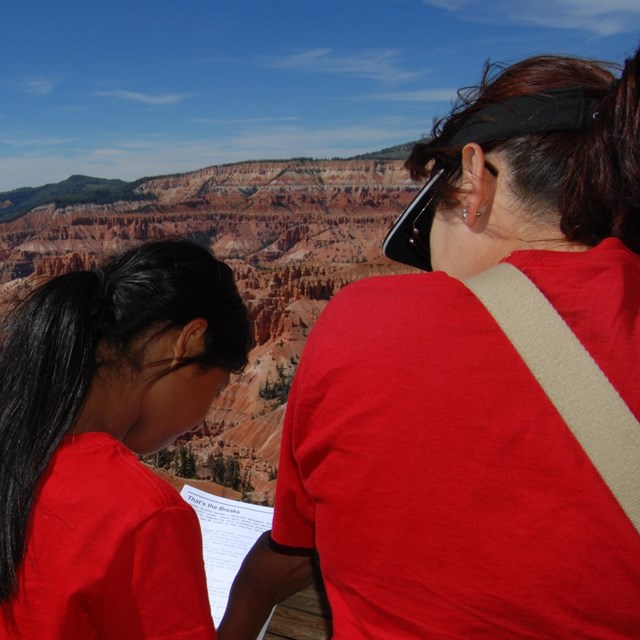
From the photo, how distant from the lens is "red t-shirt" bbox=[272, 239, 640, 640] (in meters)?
0.61

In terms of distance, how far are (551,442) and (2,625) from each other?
28.6 inches

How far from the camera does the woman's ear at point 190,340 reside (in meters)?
1.11

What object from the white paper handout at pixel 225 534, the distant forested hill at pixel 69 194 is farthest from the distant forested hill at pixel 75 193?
the white paper handout at pixel 225 534

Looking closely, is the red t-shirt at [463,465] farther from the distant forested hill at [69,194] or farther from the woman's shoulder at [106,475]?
the distant forested hill at [69,194]

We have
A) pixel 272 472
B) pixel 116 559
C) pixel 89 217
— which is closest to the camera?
pixel 116 559

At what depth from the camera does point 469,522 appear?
2.13ft

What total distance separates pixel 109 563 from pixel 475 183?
635 millimetres

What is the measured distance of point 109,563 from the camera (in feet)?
2.68

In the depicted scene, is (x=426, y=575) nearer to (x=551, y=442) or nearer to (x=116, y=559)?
(x=551, y=442)

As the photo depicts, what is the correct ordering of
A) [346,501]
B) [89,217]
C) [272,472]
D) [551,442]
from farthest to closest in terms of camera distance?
[89,217] < [272,472] < [346,501] < [551,442]

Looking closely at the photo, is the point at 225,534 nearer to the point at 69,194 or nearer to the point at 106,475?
the point at 106,475

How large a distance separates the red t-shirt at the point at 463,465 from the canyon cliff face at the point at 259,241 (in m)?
7.39

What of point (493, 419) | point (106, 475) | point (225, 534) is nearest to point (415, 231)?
point (493, 419)

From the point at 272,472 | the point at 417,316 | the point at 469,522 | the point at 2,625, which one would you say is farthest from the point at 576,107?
the point at 272,472
